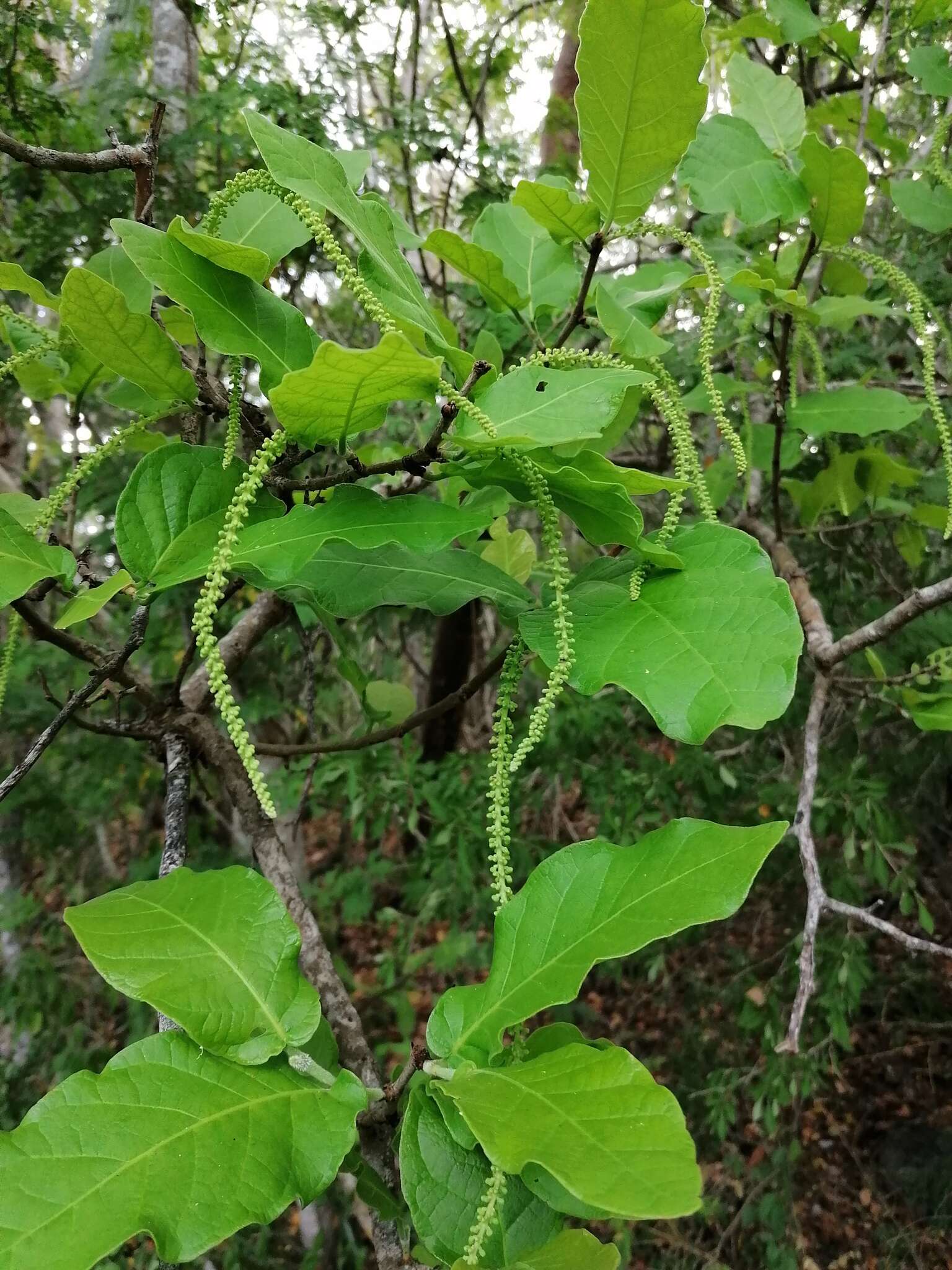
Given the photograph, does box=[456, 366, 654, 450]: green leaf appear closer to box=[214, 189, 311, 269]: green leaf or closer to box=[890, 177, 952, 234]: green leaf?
box=[214, 189, 311, 269]: green leaf

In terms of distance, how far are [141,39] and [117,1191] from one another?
3.29 metres

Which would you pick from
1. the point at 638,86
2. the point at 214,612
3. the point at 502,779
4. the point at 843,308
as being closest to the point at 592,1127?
the point at 502,779

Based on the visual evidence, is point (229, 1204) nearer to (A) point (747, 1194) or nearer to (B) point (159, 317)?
(B) point (159, 317)

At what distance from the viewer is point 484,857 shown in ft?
7.18

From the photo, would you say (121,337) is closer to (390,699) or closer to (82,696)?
(82,696)

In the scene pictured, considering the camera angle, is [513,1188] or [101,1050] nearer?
[513,1188]

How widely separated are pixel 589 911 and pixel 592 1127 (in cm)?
14

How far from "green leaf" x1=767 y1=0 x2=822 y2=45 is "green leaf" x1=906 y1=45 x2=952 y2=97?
193 millimetres

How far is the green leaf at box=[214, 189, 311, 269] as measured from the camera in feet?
2.52

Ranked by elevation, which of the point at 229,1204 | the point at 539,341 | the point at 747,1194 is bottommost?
the point at 747,1194

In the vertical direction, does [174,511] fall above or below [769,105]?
below

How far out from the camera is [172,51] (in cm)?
237

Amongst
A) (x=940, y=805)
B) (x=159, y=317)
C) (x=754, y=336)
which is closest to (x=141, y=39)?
(x=754, y=336)

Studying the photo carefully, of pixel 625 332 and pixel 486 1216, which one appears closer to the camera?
pixel 486 1216
